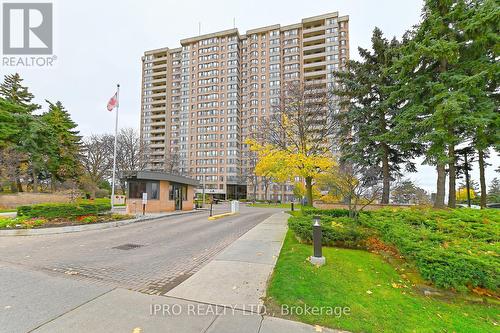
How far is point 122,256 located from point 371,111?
1953 cm

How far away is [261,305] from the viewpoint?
379 centimetres

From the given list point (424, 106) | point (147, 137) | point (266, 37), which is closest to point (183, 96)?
point (147, 137)

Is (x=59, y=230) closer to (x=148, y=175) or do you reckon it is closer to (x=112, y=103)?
(x=148, y=175)

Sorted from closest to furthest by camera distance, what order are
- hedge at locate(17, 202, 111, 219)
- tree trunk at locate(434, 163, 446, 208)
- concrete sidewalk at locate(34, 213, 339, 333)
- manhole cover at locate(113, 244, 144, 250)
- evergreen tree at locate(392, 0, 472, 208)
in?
1. concrete sidewalk at locate(34, 213, 339, 333)
2. manhole cover at locate(113, 244, 144, 250)
3. hedge at locate(17, 202, 111, 219)
4. evergreen tree at locate(392, 0, 472, 208)
5. tree trunk at locate(434, 163, 446, 208)

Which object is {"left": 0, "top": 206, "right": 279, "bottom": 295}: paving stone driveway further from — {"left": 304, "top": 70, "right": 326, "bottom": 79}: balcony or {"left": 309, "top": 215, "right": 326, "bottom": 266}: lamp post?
{"left": 304, "top": 70, "right": 326, "bottom": 79}: balcony

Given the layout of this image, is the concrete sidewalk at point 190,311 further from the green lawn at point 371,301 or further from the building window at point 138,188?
the building window at point 138,188

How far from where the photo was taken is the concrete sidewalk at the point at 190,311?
122 inches

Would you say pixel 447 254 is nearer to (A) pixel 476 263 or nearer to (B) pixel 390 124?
(A) pixel 476 263

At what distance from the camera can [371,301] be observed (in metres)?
3.90

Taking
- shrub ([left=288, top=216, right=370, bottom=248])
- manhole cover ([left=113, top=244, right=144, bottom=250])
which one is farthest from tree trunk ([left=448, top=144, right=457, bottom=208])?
manhole cover ([left=113, top=244, right=144, bottom=250])

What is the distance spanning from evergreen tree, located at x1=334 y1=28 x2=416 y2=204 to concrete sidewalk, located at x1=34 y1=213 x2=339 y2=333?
16.5m

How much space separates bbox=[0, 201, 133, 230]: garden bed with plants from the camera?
10989mm

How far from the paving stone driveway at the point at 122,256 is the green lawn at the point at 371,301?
2472mm

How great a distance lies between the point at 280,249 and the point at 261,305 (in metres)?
3.81
